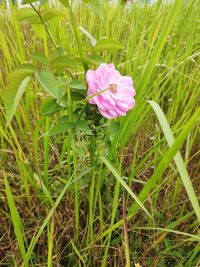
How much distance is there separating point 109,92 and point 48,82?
10 cm

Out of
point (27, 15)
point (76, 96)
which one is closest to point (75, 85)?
point (76, 96)

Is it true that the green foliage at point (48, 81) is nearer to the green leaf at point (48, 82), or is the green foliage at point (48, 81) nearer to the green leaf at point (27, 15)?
the green leaf at point (48, 82)

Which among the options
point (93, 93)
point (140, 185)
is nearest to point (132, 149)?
point (140, 185)

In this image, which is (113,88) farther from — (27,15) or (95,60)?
(27,15)

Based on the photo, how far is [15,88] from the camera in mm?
492

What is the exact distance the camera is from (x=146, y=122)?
91 centimetres

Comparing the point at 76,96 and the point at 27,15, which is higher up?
the point at 27,15

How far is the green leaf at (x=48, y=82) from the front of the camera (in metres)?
0.49

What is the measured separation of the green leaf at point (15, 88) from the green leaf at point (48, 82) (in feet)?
0.05

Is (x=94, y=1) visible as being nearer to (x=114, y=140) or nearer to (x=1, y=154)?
(x=114, y=140)

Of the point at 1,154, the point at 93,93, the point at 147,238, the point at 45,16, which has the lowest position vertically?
the point at 147,238

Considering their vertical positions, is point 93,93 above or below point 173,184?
above

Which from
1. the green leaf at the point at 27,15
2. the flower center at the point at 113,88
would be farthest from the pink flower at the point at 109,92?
the green leaf at the point at 27,15

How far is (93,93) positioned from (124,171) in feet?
0.83
